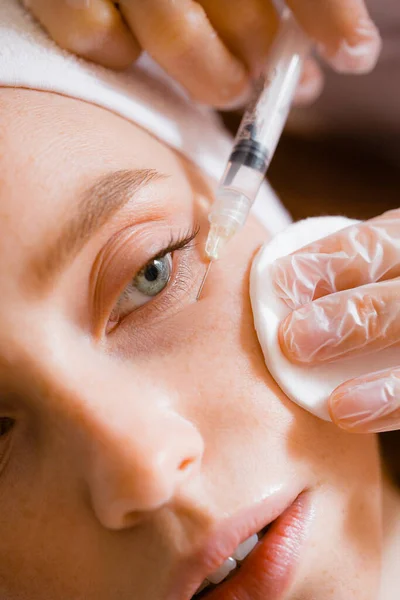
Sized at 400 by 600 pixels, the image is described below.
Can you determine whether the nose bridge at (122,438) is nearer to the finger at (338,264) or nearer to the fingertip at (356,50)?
the finger at (338,264)

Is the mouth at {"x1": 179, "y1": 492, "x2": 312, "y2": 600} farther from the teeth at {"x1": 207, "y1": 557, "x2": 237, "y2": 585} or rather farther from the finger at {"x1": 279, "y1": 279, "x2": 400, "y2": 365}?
the finger at {"x1": 279, "y1": 279, "x2": 400, "y2": 365}

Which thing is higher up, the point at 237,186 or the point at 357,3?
the point at 357,3

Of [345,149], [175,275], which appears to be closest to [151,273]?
[175,275]

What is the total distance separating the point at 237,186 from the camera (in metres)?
0.92

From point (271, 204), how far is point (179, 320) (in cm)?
45

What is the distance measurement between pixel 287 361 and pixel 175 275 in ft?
0.69

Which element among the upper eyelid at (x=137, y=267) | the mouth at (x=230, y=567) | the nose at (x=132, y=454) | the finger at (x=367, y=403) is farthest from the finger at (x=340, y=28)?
the mouth at (x=230, y=567)

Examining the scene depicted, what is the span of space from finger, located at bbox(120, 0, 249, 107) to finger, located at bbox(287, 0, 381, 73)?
5.1 inches

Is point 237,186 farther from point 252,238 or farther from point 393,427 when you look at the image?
point 393,427

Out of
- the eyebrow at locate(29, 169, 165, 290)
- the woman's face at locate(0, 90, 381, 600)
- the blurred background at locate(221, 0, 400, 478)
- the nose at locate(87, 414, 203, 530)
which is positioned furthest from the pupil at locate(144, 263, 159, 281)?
the blurred background at locate(221, 0, 400, 478)

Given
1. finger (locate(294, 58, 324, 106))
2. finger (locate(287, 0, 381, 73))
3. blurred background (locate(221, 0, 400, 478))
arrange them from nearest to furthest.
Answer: finger (locate(287, 0, 381, 73)) → finger (locate(294, 58, 324, 106)) → blurred background (locate(221, 0, 400, 478))

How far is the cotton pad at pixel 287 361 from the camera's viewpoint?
2.71ft

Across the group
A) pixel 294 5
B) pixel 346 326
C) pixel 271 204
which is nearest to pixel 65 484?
pixel 346 326

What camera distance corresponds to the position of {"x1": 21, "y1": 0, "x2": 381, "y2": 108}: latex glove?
895 millimetres
